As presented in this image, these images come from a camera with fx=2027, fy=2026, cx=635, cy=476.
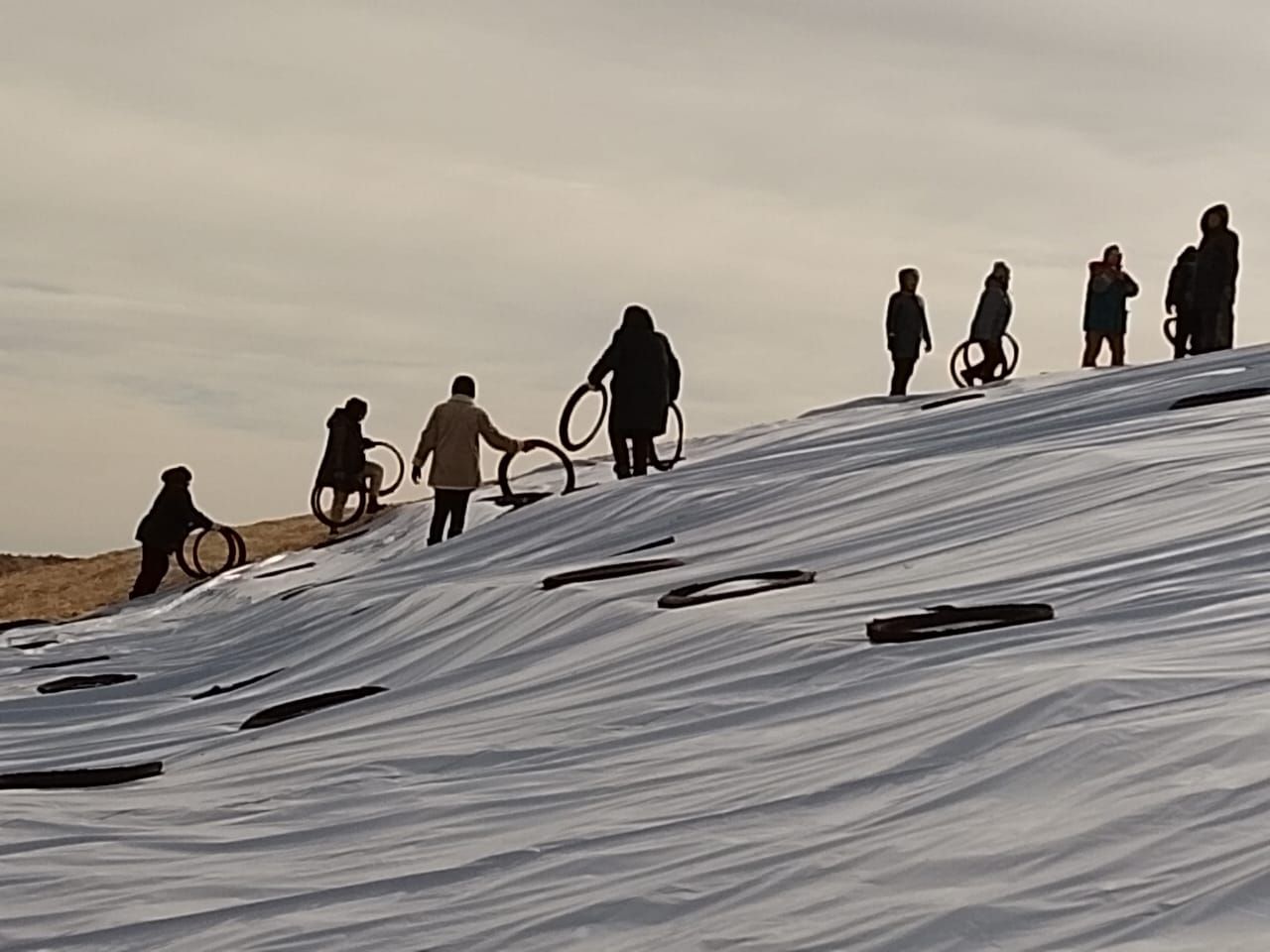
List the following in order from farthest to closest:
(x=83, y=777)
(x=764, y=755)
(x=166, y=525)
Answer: (x=166, y=525)
(x=83, y=777)
(x=764, y=755)

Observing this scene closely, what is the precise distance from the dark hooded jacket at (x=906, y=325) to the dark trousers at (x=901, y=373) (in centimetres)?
2

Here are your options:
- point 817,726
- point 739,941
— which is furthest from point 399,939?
point 817,726

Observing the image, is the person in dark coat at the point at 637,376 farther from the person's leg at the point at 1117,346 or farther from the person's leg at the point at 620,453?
the person's leg at the point at 1117,346

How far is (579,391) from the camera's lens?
1280 cm

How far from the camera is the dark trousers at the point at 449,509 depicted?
13383 mm

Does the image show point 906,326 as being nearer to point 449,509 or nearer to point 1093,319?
point 1093,319

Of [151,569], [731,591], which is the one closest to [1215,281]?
[731,591]

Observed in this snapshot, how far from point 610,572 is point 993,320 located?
893 cm

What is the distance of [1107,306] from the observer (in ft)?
53.5

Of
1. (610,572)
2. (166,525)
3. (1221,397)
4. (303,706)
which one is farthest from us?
(166,525)

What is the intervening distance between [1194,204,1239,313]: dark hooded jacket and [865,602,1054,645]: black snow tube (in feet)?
26.3

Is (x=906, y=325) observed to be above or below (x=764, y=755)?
above

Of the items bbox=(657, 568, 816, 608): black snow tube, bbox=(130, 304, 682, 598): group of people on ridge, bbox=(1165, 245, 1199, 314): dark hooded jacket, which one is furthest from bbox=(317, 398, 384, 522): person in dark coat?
bbox=(657, 568, 816, 608): black snow tube

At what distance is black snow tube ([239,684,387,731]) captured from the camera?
287 inches
